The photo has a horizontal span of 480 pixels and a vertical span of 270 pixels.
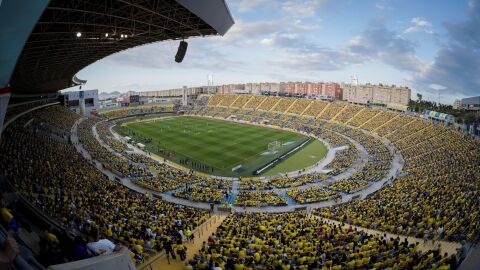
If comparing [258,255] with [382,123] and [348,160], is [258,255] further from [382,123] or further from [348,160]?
[382,123]

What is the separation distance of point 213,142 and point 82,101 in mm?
39938

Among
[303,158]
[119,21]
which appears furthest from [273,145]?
[119,21]

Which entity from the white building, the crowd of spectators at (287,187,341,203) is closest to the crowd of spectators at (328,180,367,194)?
the crowd of spectators at (287,187,341,203)

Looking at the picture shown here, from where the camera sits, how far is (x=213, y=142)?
53219mm

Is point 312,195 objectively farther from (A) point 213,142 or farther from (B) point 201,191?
(A) point 213,142

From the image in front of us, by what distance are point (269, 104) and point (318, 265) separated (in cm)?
A: 7433

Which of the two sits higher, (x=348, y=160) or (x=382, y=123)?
(x=382, y=123)

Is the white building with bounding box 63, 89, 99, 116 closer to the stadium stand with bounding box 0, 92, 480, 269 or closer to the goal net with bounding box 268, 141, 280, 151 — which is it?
the stadium stand with bounding box 0, 92, 480, 269

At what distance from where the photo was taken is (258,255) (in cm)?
1174

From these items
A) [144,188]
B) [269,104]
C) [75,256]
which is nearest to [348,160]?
[144,188]

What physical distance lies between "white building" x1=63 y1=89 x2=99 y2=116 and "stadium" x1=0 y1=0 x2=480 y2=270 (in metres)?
21.6

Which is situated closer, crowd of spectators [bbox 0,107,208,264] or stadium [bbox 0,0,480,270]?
stadium [bbox 0,0,480,270]

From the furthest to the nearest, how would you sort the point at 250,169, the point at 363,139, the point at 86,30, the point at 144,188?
the point at 363,139, the point at 250,169, the point at 144,188, the point at 86,30

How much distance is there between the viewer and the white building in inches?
2782
